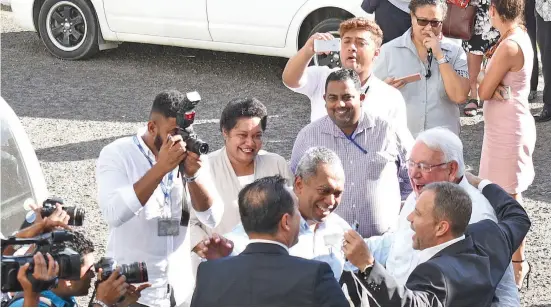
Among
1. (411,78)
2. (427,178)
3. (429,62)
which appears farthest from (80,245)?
(429,62)

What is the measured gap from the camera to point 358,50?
6426 millimetres

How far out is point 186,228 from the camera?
5418 mm

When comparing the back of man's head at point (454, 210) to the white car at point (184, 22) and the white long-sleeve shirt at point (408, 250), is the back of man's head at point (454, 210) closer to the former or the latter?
the white long-sleeve shirt at point (408, 250)

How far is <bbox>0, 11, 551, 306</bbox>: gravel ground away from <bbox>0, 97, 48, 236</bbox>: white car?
2.10 metres

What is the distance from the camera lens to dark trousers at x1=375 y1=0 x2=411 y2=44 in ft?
27.8

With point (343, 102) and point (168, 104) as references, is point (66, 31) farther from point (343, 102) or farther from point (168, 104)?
point (168, 104)

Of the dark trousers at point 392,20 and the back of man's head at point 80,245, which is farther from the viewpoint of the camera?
the dark trousers at point 392,20

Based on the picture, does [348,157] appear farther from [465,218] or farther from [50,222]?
[50,222]

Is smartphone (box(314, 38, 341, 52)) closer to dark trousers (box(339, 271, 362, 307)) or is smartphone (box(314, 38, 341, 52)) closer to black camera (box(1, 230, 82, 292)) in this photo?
dark trousers (box(339, 271, 362, 307))

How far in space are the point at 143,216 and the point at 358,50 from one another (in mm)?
1984

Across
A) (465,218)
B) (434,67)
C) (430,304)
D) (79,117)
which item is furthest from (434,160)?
(79,117)

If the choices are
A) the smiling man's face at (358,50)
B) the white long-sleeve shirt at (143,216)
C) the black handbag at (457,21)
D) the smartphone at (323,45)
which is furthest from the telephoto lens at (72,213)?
the black handbag at (457,21)

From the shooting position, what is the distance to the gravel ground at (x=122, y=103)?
8.41 meters

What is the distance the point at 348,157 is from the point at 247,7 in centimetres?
513
